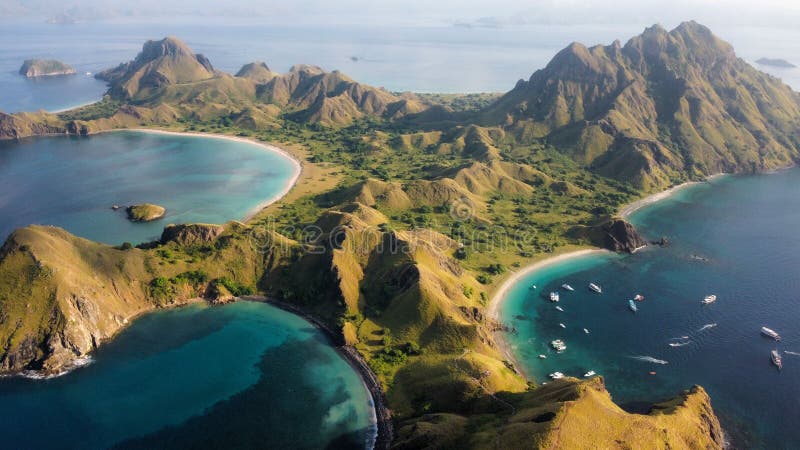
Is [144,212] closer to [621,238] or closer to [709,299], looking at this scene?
[621,238]

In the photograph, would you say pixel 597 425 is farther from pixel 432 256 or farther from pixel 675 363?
pixel 432 256

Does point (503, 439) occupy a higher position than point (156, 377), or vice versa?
point (503, 439)

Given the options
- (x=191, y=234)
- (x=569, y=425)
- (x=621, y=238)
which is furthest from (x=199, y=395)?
(x=621, y=238)

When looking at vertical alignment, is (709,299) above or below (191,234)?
below

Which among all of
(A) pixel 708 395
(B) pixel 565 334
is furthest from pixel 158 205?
(A) pixel 708 395

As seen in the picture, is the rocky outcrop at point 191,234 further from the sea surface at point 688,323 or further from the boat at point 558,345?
the boat at point 558,345

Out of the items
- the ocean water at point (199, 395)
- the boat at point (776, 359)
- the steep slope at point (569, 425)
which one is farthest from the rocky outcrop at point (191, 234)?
the boat at point (776, 359)

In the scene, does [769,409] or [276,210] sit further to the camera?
[276,210]
